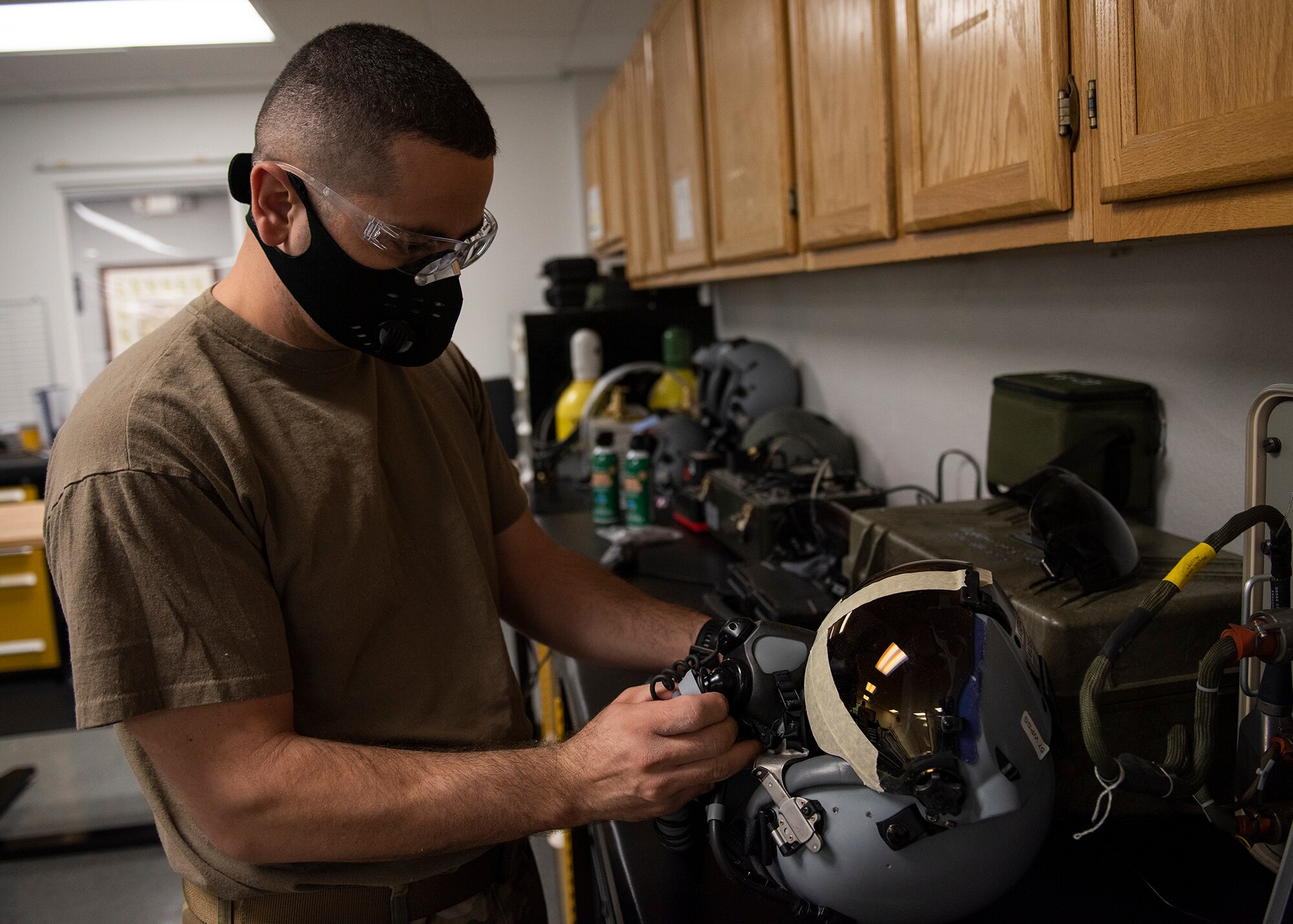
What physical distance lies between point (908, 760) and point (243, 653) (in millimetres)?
570

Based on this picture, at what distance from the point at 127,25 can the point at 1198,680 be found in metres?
3.72

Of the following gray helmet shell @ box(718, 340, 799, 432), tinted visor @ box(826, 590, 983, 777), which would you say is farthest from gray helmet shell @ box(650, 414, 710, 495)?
tinted visor @ box(826, 590, 983, 777)

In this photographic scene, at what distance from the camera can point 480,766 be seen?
89cm

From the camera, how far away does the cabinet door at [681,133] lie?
230cm

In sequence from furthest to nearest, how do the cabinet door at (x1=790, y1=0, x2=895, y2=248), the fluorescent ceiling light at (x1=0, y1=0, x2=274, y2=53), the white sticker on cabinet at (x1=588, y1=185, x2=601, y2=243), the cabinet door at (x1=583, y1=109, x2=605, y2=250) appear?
the white sticker on cabinet at (x1=588, y1=185, x2=601, y2=243) < the cabinet door at (x1=583, y1=109, x2=605, y2=250) < the fluorescent ceiling light at (x1=0, y1=0, x2=274, y2=53) < the cabinet door at (x1=790, y1=0, x2=895, y2=248)

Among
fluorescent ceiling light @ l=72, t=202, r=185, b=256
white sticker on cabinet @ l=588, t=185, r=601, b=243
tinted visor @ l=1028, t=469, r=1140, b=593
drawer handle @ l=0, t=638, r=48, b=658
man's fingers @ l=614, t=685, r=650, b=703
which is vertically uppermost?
fluorescent ceiling light @ l=72, t=202, r=185, b=256

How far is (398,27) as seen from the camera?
12.3 ft

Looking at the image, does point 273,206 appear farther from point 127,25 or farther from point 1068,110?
point 127,25

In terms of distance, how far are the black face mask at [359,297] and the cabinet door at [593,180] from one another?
9.98ft

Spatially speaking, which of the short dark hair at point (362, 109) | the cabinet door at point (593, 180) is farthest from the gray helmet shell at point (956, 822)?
the cabinet door at point (593, 180)

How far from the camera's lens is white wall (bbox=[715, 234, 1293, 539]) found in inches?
45.1

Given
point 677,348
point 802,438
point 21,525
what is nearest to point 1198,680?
point 802,438

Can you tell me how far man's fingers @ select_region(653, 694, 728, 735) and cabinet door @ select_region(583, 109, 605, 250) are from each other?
11.1ft

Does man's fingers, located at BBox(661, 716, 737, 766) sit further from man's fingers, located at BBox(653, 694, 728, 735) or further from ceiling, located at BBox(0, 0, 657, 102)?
ceiling, located at BBox(0, 0, 657, 102)
